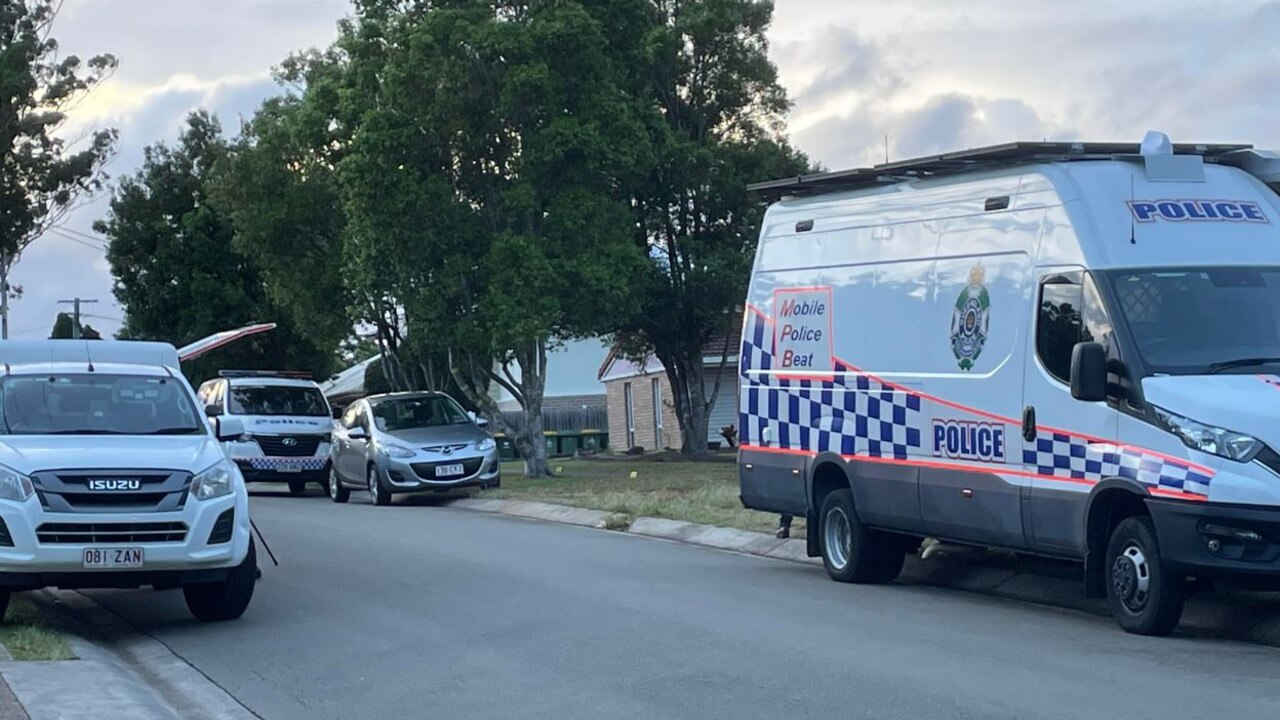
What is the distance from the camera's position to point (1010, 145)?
11703 mm

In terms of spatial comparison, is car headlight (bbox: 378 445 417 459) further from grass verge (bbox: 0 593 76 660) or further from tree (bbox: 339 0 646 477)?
grass verge (bbox: 0 593 76 660)

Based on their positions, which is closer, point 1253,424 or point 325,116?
point 1253,424

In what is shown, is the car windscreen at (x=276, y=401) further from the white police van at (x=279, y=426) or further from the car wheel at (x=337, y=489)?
the car wheel at (x=337, y=489)

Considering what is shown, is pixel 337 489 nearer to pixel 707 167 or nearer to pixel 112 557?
pixel 707 167

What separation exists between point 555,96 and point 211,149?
24428 mm

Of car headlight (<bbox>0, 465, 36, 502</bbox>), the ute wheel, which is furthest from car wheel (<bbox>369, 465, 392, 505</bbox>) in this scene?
car headlight (<bbox>0, 465, 36, 502</bbox>)

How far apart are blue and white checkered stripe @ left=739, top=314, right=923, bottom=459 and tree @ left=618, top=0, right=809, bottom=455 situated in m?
20.4

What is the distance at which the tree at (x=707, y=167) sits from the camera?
118ft

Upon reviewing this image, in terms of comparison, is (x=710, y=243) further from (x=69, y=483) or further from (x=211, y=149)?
(x=69, y=483)

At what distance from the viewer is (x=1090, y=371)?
34.7 feet

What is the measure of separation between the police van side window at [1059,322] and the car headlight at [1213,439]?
1.10m

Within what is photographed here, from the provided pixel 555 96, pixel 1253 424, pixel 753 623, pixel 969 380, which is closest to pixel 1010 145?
pixel 969 380

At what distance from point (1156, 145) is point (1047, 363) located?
5.72 ft

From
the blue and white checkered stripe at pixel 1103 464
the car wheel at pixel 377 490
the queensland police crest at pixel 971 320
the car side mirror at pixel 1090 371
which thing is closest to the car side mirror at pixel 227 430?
the queensland police crest at pixel 971 320
